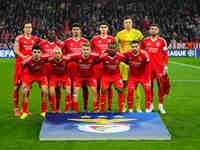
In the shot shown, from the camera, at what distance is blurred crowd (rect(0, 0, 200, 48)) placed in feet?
95.6

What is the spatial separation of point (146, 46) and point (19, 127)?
336 cm

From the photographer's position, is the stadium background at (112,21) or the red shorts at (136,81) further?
the stadium background at (112,21)

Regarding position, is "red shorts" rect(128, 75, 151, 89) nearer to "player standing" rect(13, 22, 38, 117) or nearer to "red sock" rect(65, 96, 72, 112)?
"red sock" rect(65, 96, 72, 112)

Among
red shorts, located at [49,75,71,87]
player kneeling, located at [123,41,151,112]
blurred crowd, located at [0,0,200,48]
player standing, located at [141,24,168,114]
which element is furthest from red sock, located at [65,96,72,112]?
blurred crowd, located at [0,0,200,48]

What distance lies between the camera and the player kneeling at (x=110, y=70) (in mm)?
7922

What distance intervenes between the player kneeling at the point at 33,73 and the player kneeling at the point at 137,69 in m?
1.77

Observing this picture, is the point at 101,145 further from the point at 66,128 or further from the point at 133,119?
the point at 133,119

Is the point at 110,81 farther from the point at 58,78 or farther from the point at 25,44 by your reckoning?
the point at 25,44

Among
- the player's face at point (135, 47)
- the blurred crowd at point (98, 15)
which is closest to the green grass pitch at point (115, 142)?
the player's face at point (135, 47)

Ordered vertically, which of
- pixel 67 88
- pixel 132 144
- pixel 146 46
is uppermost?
pixel 146 46

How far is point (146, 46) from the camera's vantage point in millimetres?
8555

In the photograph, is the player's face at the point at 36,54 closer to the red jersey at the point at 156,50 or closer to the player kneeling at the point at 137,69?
the player kneeling at the point at 137,69

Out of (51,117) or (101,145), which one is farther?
(51,117)

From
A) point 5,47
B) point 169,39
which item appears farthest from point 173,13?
point 5,47
